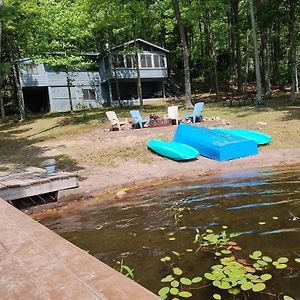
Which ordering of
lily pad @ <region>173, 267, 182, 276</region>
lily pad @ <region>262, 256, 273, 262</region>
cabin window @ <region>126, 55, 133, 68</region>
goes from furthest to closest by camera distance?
cabin window @ <region>126, 55, 133, 68</region> → lily pad @ <region>262, 256, 273, 262</region> → lily pad @ <region>173, 267, 182, 276</region>

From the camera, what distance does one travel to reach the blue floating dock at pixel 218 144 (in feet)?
36.1

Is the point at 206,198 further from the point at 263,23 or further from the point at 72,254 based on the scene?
the point at 263,23

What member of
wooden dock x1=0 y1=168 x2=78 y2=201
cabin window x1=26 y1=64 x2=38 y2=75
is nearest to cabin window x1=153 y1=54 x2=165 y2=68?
cabin window x1=26 y1=64 x2=38 y2=75

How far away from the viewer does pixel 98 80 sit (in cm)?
3641

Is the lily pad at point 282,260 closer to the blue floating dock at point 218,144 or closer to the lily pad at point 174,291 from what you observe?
the lily pad at point 174,291

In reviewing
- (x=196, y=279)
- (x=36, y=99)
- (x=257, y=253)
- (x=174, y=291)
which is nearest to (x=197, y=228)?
(x=257, y=253)

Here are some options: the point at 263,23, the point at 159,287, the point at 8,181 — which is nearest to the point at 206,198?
the point at 159,287

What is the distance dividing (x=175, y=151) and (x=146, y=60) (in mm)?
25865

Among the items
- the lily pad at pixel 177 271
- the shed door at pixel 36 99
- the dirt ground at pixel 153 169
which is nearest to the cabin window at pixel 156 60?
the shed door at pixel 36 99

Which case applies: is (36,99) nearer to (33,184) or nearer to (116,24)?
(116,24)

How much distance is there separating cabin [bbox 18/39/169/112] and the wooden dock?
25.0 m

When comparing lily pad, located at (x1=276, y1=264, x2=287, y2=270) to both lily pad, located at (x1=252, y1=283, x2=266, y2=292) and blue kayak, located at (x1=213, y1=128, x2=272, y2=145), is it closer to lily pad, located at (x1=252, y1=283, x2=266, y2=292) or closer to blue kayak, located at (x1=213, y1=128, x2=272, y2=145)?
lily pad, located at (x1=252, y1=283, x2=266, y2=292)

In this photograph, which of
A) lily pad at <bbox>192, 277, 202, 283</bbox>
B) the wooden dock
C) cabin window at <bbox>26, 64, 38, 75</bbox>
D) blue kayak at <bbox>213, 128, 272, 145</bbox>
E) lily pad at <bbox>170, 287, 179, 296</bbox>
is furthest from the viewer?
cabin window at <bbox>26, 64, 38, 75</bbox>

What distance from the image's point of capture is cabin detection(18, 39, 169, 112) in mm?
33312
